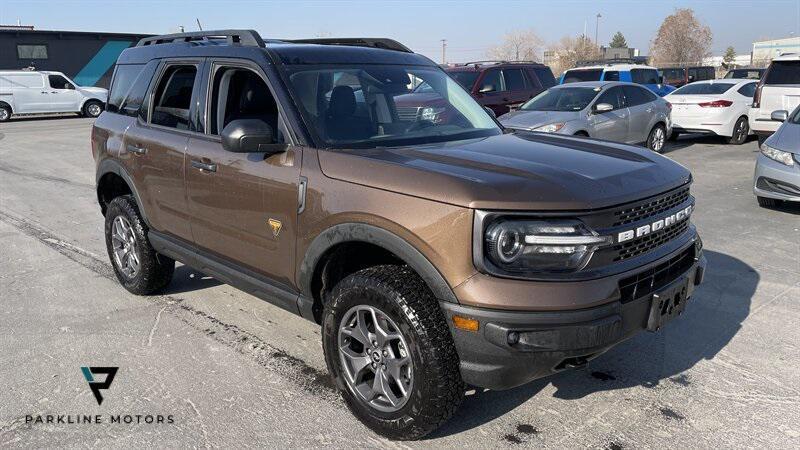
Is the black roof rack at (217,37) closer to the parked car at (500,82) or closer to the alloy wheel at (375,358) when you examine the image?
the alloy wheel at (375,358)

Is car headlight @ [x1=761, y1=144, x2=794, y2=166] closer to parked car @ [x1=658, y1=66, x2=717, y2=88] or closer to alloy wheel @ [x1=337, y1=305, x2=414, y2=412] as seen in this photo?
alloy wheel @ [x1=337, y1=305, x2=414, y2=412]

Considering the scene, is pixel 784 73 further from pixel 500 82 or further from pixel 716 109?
pixel 500 82

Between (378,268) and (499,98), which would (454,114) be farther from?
(499,98)

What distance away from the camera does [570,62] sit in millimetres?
74688

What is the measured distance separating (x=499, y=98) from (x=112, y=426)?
39.8 feet

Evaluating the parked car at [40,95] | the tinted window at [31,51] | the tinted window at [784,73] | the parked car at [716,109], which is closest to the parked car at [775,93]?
the tinted window at [784,73]

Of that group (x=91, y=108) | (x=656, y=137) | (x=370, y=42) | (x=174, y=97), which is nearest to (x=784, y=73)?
A: (x=656, y=137)

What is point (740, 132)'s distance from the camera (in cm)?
1482

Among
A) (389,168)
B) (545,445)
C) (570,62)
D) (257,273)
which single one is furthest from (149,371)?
(570,62)

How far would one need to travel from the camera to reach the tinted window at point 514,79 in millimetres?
14586

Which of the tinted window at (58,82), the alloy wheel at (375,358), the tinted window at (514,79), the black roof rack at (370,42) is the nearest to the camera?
the alloy wheel at (375,358)

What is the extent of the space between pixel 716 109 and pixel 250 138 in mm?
13690

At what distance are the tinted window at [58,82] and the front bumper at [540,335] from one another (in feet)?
92.7

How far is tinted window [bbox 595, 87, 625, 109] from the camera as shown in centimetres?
1165
